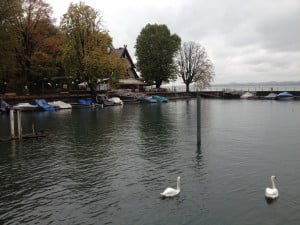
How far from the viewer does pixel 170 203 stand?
1955cm

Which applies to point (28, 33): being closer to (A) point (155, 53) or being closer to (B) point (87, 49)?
(B) point (87, 49)

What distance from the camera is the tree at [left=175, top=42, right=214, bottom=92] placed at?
134 m

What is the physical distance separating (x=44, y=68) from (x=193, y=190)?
67.2m

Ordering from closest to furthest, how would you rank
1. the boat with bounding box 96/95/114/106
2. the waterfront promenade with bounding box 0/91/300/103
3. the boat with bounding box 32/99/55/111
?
the boat with bounding box 32/99/55/111
the waterfront promenade with bounding box 0/91/300/103
the boat with bounding box 96/95/114/106

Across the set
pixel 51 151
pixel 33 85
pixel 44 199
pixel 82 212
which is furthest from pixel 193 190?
pixel 33 85

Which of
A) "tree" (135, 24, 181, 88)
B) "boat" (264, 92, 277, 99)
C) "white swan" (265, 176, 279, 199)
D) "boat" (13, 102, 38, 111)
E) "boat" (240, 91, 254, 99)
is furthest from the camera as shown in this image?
"boat" (240, 91, 254, 99)

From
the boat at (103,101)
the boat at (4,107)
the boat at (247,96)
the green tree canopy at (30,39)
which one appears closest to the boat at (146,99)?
the boat at (103,101)

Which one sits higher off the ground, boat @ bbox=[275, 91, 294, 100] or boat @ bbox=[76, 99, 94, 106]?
boat @ bbox=[76, 99, 94, 106]

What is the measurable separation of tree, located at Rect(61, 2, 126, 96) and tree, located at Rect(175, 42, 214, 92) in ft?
159

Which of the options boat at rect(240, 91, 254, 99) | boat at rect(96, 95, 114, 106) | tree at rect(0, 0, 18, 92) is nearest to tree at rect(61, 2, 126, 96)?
boat at rect(96, 95, 114, 106)

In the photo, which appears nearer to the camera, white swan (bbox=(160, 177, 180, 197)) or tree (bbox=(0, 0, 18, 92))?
white swan (bbox=(160, 177, 180, 197))

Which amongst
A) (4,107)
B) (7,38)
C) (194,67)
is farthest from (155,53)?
(4,107)

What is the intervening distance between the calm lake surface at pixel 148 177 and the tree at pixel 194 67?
90.1m

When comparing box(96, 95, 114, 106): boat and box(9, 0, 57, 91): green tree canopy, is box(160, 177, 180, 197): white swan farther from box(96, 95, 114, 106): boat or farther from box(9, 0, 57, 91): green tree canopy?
box(96, 95, 114, 106): boat
